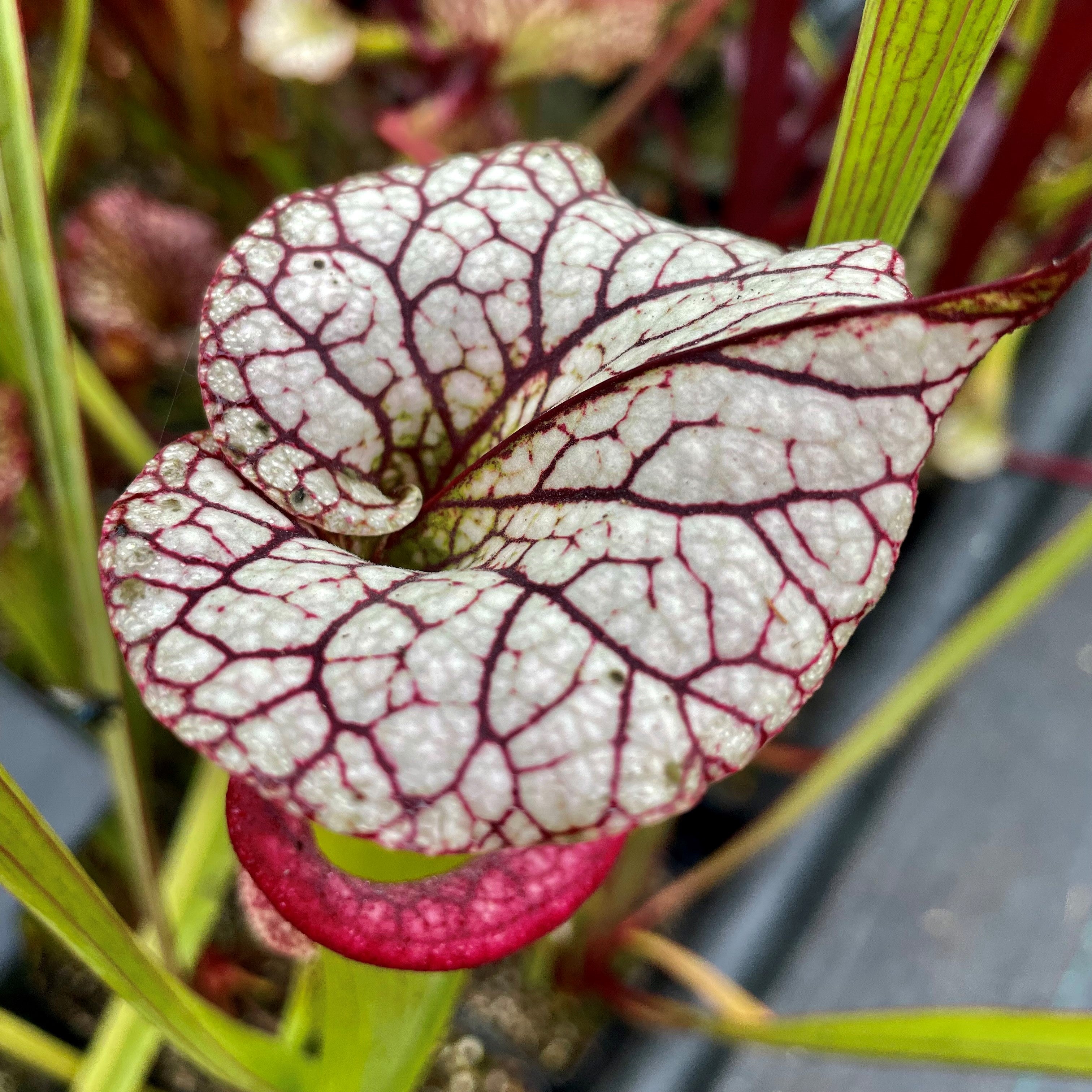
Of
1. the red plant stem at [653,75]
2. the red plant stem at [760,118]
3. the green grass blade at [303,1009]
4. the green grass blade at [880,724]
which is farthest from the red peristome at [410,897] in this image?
the red plant stem at [653,75]

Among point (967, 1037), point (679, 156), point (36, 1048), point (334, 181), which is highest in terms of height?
point (679, 156)

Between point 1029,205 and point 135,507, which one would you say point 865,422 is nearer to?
point 135,507

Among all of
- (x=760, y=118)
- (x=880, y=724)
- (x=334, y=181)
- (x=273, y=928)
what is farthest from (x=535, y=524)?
(x=334, y=181)

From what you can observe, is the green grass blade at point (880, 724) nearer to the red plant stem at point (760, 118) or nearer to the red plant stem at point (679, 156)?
the red plant stem at point (760, 118)

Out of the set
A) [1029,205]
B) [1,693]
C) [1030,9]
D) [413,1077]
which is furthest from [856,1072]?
[1030,9]

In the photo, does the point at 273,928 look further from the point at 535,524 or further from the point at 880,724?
the point at 880,724

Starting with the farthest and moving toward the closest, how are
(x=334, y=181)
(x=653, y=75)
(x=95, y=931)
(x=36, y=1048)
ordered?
(x=334, y=181)
(x=653, y=75)
(x=36, y=1048)
(x=95, y=931)

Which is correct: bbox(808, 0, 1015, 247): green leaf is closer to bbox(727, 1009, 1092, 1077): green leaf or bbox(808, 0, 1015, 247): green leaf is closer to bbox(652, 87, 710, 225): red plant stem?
bbox(727, 1009, 1092, 1077): green leaf
